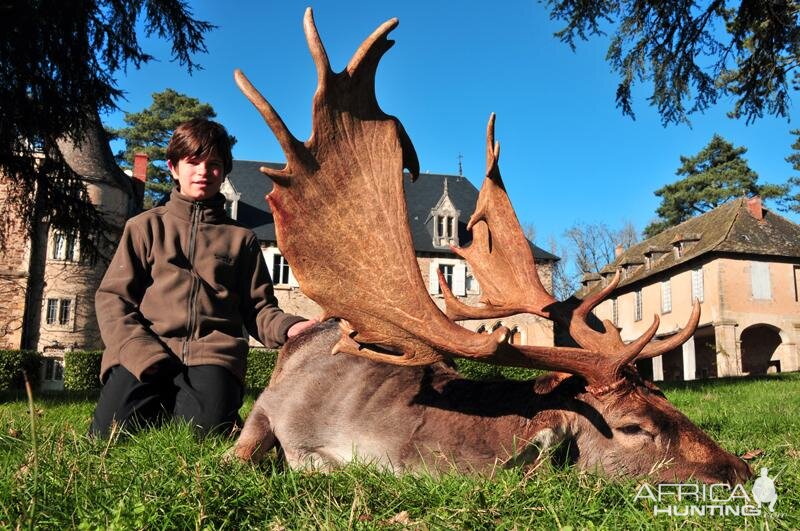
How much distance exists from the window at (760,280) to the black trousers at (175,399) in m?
36.6

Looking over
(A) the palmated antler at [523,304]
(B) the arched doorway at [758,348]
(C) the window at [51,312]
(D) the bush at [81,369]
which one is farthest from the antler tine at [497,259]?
(B) the arched doorway at [758,348]

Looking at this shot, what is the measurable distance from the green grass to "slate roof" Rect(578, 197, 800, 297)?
34.8 metres

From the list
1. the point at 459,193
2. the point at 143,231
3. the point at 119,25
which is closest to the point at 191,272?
the point at 143,231

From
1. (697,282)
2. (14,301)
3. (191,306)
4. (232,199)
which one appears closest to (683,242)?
(697,282)

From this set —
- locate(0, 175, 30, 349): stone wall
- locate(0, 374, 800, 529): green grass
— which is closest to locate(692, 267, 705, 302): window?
locate(0, 175, 30, 349): stone wall

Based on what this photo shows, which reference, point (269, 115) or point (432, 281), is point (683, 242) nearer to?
point (432, 281)

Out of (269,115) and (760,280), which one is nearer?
(269,115)

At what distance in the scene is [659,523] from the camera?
2307 millimetres

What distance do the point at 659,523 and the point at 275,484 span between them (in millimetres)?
1444

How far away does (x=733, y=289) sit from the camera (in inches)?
1363

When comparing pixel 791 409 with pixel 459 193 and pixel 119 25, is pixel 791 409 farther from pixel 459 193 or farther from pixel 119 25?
pixel 459 193

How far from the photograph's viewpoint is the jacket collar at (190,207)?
432 centimetres

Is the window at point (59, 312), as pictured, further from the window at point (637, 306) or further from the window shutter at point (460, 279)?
the window at point (637, 306)

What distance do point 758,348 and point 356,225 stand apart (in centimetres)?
3908
